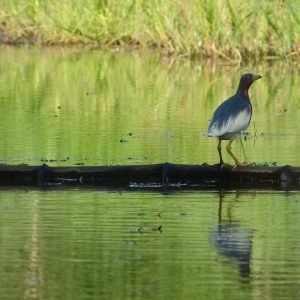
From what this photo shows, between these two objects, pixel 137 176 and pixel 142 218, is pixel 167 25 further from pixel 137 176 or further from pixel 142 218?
pixel 142 218

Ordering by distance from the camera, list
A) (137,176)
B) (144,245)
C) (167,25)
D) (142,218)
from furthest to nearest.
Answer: (167,25)
(137,176)
(142,218)
(144,245)

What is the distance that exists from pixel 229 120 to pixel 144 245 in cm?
287

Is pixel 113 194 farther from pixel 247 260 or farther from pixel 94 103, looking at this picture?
pixel 94 103

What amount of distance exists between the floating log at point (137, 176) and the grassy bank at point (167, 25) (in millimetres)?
12314

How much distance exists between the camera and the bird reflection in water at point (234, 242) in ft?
26.0

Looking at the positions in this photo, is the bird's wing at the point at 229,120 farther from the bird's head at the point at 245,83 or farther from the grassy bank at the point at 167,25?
the grassy bank at the point at 167,25

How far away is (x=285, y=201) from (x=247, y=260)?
6.83 feet

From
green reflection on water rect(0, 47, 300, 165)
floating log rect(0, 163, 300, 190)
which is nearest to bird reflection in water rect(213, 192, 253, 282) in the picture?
floating log rect(0, 163, 300, 190)

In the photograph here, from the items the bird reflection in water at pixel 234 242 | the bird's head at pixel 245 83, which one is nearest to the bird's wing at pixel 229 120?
the bird's head at pixel 245 83

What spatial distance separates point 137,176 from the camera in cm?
1062

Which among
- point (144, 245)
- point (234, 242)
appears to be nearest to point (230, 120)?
point (234, 242)

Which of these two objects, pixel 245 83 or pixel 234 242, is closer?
pixel 234 242

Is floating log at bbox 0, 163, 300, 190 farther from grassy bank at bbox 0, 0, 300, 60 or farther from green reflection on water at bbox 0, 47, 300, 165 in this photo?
grassy bank at bbox 0, 0, 300, 60

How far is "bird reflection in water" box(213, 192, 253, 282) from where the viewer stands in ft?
26.0
